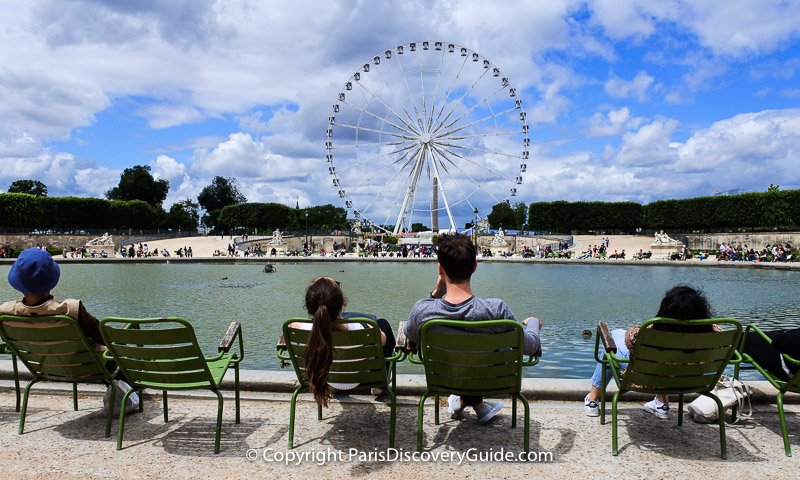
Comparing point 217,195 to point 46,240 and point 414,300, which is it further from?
point 414,300

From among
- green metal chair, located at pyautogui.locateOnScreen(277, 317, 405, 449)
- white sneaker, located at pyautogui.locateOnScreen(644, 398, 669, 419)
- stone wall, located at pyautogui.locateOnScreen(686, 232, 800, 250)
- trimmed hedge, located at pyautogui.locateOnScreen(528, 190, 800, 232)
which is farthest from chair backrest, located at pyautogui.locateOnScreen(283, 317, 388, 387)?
trimmed hedge, located at pyautogui.locateOnScreen(528, 190, 800, 232)

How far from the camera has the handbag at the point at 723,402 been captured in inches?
142

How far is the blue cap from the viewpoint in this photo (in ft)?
11.2

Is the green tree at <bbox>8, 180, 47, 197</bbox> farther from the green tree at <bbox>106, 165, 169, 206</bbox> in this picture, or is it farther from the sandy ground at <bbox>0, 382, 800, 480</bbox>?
the sandy ground at <bbox>0, 382, 800, 480</bbox>

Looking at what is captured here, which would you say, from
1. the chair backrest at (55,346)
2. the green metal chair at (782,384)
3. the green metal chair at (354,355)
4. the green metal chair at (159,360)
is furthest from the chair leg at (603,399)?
the chair backrest at (55,346)

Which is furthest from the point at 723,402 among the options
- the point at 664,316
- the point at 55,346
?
the point at 55,346

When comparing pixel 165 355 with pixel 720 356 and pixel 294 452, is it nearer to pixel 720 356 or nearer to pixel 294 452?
pixel 294 452

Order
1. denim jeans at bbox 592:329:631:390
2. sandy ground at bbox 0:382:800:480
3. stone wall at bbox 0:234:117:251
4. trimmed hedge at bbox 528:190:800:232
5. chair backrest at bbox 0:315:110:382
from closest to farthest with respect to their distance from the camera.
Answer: sandy ground at bbox 0:382:800:480 → chair backrest at bbox 0:315:110:382 → denim jeans at bbox 592:329:631:390 → trimmed hedge at bbox 528:190:800:232 → stone wall at bbox 0:234:117:251

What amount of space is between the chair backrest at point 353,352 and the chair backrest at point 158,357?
478 millimetres

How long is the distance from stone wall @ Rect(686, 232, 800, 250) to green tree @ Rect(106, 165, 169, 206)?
63.1 meters

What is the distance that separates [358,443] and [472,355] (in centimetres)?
82

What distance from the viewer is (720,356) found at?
3.17 metres

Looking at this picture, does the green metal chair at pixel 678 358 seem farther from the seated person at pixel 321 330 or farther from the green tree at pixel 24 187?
the green tree at pixel 24 187

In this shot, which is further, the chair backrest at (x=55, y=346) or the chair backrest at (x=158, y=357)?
the chair backrest at (x=55, y=346)
